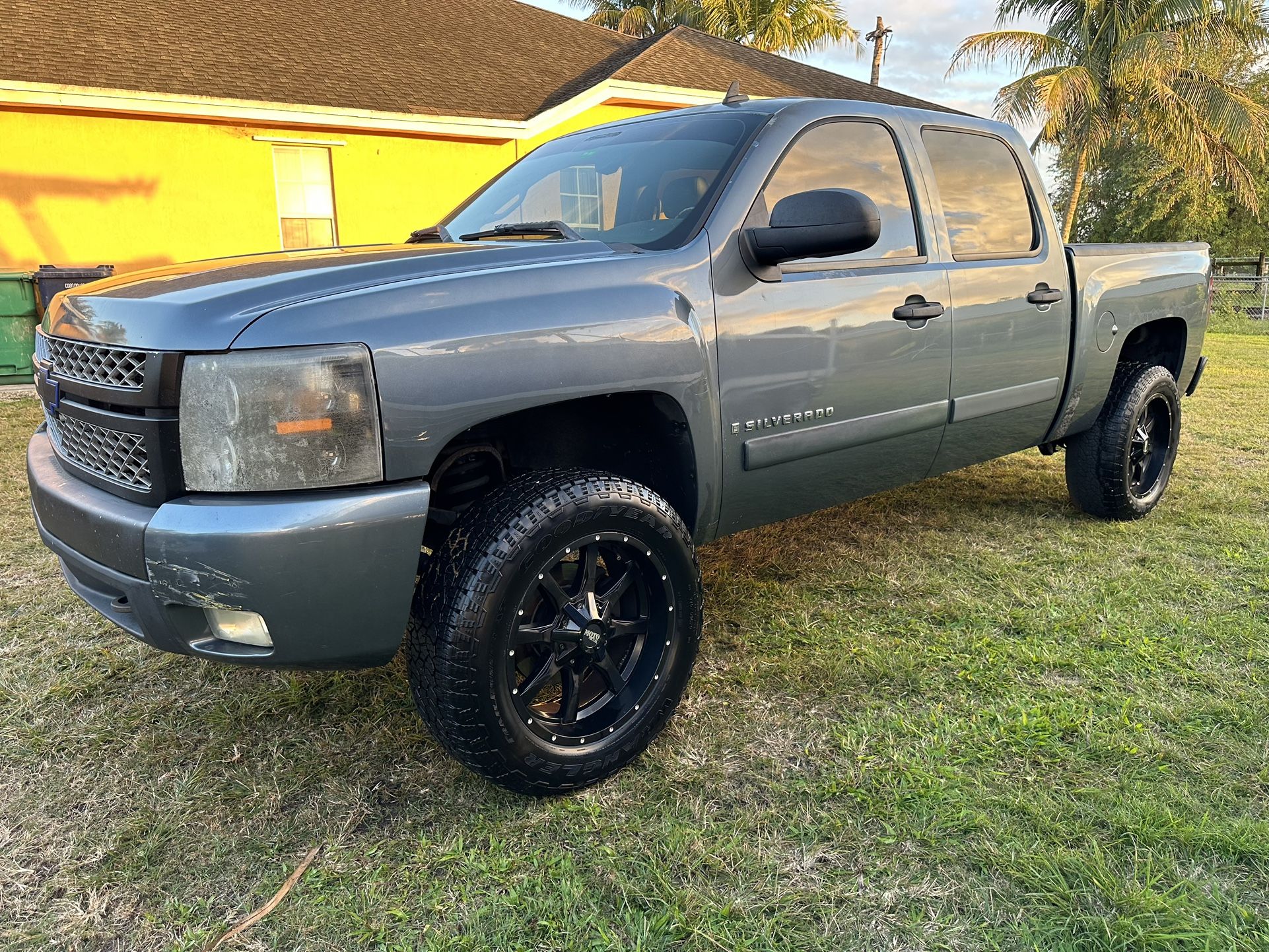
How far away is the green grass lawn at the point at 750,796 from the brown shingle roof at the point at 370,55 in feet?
30.3

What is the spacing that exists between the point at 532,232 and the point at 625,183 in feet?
1.27

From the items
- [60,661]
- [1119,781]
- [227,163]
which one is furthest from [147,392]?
[227,163]

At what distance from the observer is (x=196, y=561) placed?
75.5 inches

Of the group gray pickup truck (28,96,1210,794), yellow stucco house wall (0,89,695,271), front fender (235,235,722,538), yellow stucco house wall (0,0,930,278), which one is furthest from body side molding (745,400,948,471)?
yellow stucco house wall (0,89,695,271)

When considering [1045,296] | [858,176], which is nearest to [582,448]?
[858,176]

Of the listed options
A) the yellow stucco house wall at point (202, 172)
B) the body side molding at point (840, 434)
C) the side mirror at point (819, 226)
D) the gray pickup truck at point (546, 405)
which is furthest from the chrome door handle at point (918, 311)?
the yellow stucco house wall at point (202, 172)

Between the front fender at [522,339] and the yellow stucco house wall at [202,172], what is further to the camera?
the yellow stucco house wall at [202,172]

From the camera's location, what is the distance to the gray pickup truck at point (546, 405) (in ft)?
6.43

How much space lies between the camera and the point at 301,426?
6.36 feet

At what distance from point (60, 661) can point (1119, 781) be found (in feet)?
11.1

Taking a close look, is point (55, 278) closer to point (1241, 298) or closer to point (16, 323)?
point (16, 323)

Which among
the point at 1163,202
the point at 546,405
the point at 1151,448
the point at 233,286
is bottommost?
the point at 1151,448

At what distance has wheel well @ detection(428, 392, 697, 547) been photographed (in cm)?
250

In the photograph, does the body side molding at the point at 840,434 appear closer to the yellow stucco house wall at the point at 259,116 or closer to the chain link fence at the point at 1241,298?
the yellow stucco house wall at the point at 259,116
